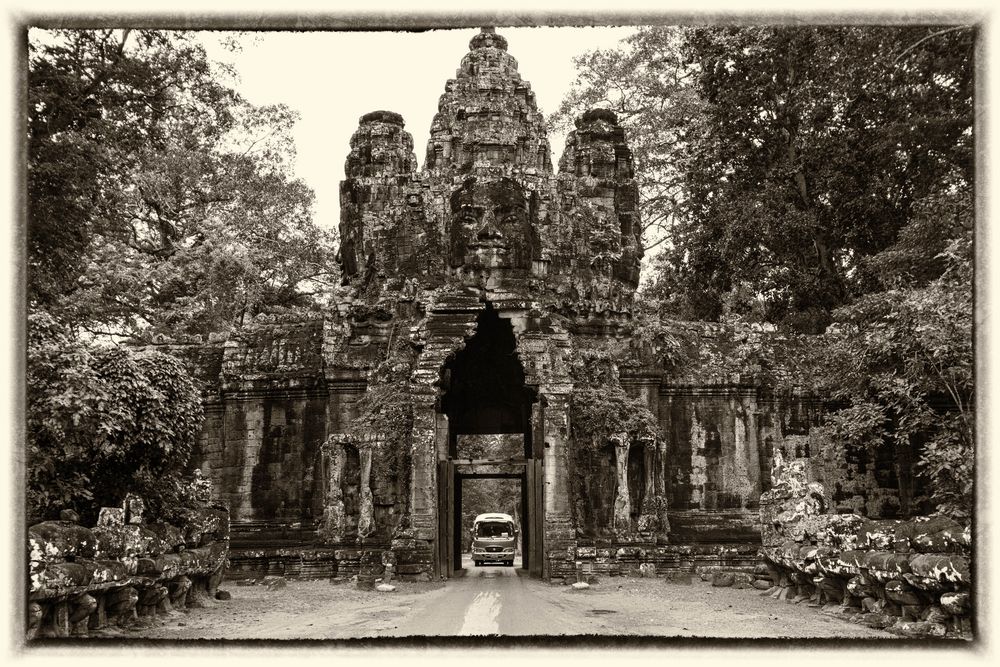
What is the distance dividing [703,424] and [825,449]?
2.28 meters

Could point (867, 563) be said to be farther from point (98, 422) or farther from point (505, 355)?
Result: point (505, 355)

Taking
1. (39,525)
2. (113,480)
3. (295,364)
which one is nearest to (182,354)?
(295,364)

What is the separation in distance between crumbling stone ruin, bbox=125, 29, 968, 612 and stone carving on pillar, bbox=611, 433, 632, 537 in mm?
33

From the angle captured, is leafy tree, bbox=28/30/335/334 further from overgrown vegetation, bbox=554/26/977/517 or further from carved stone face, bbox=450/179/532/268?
overgrown vegetation, bbox=554/26/977/517

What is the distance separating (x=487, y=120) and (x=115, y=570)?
13.5 metres

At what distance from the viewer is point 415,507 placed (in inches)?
645

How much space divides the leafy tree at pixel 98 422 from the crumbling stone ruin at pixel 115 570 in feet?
2.28

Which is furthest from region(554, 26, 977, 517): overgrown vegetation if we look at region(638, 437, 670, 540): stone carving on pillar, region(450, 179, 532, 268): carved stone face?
region(450, 179, 532, 268): carved stone face

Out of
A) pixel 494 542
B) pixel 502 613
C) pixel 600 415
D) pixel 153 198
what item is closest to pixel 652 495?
pixel 600 415

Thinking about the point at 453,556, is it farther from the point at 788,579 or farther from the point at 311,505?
the point at 788,579

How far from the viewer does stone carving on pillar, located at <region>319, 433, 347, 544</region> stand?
1744cm

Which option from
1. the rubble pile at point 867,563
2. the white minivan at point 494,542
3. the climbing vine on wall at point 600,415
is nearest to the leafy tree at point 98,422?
the climbing vine on wall at point 600,415

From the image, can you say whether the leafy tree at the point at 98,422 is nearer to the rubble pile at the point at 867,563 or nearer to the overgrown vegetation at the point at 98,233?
the overgrown vegetation at the point at 98,233

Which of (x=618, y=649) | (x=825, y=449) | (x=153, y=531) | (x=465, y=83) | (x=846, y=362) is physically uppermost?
(x=465, y=83)
